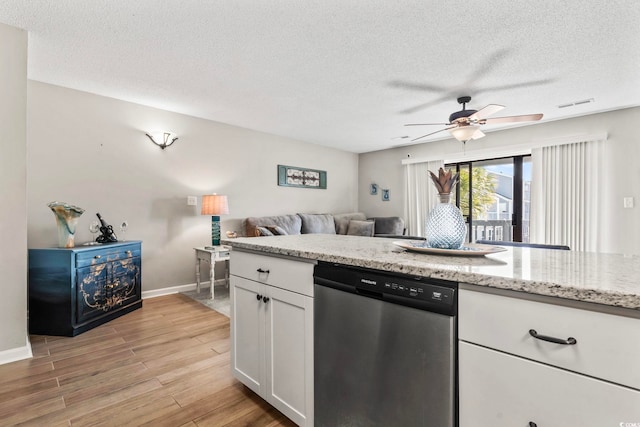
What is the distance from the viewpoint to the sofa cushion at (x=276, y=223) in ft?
14.9

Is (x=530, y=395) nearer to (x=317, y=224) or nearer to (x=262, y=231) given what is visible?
(x=262, y=231)

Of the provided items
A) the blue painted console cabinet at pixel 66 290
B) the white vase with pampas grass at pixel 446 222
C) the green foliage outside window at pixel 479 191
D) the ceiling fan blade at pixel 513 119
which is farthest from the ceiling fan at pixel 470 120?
the blue painted console cabinet at pixel 66 290

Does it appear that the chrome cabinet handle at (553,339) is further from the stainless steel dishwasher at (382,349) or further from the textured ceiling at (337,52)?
the textured ceiling at (337,52)

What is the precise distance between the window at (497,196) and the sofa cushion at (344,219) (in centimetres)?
188

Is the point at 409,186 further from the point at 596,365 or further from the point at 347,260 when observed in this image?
the point at 596,365

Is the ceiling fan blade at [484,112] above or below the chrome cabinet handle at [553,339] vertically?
above

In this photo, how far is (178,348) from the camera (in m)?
2.40

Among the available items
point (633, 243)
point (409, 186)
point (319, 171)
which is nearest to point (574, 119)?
point (633, 243)

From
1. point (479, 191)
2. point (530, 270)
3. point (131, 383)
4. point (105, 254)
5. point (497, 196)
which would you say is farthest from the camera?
point (479, 191)

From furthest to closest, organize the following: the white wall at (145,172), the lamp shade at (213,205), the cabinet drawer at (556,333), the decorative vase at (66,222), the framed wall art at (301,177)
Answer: the framed wall art at (301,177) < the lamp shade at (213,205) < the white wall at (145,172) < the decorative vase at (66,222) < the cabinet drawer at (556,333)

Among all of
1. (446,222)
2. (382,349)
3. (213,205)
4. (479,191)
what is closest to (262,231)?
(213,205)

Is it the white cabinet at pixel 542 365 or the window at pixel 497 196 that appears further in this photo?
the window at pixel 497 196

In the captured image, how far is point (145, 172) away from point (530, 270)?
405 cm

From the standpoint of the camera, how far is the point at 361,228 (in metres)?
5.64
